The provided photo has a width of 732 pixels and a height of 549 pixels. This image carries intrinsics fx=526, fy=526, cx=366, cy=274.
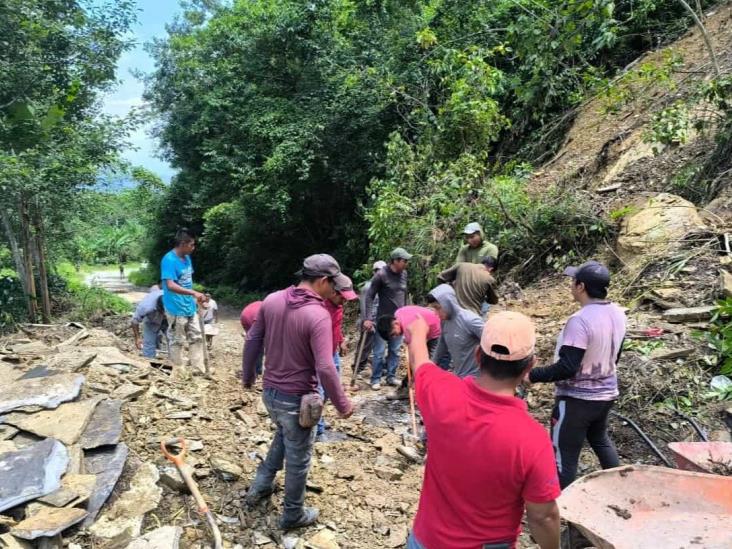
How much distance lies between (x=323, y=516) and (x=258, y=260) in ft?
53.5

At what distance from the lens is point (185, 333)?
661cm

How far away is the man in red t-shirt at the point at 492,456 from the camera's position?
5.71 feet

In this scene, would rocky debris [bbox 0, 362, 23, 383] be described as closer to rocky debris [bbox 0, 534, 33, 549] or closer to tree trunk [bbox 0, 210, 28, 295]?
rocky debris [bbox 0, 534, 33, 549]

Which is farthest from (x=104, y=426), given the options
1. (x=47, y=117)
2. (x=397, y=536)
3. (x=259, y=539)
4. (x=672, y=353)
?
(x=47, y=117)

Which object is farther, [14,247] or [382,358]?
[14,247]

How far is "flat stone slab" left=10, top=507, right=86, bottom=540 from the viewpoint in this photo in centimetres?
278

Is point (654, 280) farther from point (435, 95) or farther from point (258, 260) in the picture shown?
point (258, 260)

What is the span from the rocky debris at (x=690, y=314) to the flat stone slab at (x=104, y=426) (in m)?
5.25

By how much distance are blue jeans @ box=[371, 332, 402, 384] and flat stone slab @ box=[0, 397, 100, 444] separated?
3632 millimetres

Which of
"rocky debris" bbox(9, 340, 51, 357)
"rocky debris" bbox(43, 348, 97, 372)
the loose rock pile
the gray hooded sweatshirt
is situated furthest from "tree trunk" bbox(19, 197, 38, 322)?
the gray hooded sweatshirt

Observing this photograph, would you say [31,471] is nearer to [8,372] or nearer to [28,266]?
[8,372]

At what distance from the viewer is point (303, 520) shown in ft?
11.4

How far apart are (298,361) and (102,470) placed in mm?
1602

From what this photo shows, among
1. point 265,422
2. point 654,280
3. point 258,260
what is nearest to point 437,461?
point 265,422
